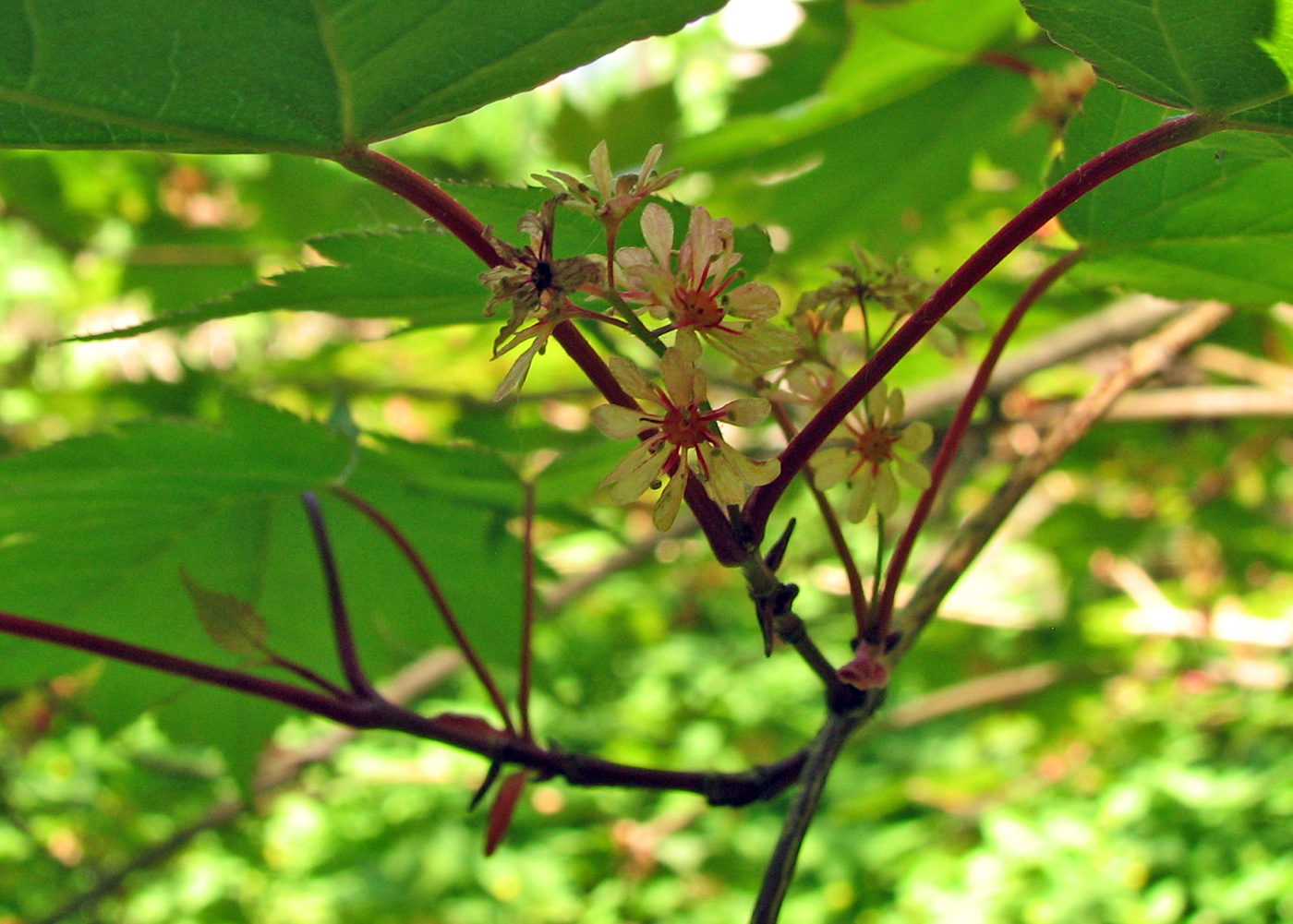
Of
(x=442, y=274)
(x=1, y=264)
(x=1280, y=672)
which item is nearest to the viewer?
(x=442, y=274)

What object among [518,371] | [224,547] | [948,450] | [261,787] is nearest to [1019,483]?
[948,450]

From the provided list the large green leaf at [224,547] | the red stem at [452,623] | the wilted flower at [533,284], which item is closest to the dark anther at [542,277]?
the wilted flower at [533,284]

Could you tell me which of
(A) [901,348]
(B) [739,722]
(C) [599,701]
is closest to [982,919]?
(B) [739,722]

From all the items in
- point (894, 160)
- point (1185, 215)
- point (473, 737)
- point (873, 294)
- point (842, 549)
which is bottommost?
point (473, 737)

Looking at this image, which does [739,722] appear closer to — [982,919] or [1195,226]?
[982,919]

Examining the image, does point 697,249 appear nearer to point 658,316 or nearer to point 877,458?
point 658,316

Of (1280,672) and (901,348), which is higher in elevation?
(1280,672)

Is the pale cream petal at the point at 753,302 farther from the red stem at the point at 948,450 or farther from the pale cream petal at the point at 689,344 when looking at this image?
the red stem at the point at 948,450
